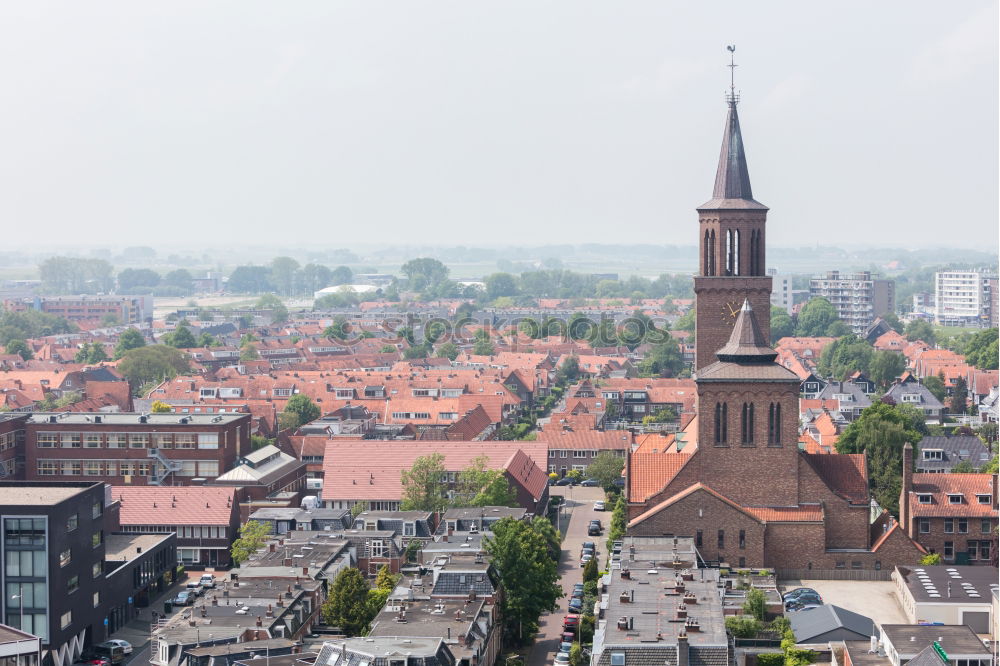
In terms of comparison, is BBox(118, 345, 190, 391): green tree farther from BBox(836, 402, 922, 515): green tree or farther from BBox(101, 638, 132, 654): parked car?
BBox(101, 638, 132, 654): parked car

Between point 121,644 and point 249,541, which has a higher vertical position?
point 249,541

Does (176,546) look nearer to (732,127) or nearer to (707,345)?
(707,345)

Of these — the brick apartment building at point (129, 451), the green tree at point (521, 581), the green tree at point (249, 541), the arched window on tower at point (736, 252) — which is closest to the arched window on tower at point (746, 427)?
the green tree at point (521, 581)

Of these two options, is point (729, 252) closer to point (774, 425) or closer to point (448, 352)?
point (774, 425)

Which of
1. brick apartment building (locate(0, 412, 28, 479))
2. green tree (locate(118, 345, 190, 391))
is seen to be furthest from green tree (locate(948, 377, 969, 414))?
brick apartment building (locate(0, 412, 28, 479))

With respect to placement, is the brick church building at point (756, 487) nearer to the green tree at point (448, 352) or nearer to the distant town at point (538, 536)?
the distant town at point (538, 536)

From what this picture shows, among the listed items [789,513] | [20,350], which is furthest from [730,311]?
[20,350]
